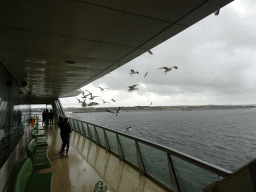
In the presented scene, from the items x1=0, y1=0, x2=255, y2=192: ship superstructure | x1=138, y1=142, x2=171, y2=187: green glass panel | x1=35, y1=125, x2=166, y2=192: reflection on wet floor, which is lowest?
x1=35, y1=125, x2=166, y2=192: reflection on wet floor

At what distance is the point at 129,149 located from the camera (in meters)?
4.59

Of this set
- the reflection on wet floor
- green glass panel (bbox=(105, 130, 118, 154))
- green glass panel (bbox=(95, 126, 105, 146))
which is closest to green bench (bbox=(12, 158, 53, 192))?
the reflection on wet floor

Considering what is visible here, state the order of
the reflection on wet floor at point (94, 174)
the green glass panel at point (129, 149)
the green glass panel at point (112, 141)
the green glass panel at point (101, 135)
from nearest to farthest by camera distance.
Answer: the reflection on wet floor at point (94, 174), the green glass panel at point (129, 149), the green glass panel at point (112, 141), the green glass panel at point (101, 135)

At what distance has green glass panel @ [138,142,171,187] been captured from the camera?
10.7ft

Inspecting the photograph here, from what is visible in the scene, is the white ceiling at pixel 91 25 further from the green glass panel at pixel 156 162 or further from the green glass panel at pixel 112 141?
the green glass panel at pixel 112 141

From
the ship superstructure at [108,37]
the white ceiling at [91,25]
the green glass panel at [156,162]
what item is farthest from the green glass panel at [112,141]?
the white ceiling at [91,25]

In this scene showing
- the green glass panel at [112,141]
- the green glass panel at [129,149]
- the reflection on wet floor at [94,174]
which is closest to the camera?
the reflection on wet floor at [94,174]

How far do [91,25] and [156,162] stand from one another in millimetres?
2954

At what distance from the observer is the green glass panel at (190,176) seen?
2345 mm

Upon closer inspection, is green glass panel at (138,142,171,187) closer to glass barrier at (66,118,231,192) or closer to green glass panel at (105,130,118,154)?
glass barrier at (66,118,231,192)

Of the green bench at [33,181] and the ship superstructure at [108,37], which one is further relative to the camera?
the green bench at [33,181]

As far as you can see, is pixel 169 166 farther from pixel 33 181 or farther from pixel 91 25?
pixel 91 25

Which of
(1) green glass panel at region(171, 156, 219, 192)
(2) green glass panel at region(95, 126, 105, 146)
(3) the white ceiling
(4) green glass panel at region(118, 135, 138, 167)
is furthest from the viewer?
(2) green glass panel at region(95, 126, 105, 146)

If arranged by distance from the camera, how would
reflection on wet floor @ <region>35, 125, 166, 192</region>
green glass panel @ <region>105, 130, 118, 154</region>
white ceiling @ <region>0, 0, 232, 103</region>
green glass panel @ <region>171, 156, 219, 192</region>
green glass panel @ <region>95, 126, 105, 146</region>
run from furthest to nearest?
green glass panel @ <region>95, 126, 105, 146</region> < green glass panel @ <region>105, 130, 118, 154</region> < reflection on wet floor @ <region>35, 125, 166, 192</region> < green glass panel @ <region>171, 156, 219, 192</region> < white ceiling @ <region>0, 0, 232, 103</region>
